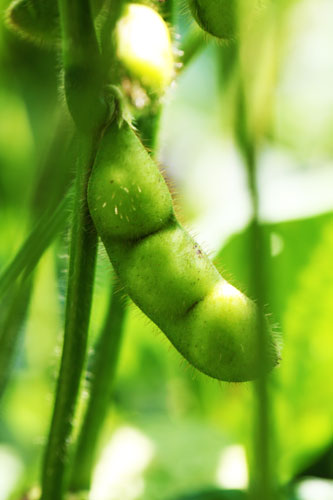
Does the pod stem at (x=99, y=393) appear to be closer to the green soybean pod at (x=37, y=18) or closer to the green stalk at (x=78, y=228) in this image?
the green stalk at (x=78, y=228)

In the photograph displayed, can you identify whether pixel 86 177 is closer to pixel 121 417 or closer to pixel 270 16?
pixel 270 16

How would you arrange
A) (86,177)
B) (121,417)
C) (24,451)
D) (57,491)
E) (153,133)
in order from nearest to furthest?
(86,177) < (57,491) < (153,133) < (24,451) < (121,417)

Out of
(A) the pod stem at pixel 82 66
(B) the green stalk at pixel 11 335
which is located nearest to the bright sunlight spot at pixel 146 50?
(A) the pod stem at pixel 82 66

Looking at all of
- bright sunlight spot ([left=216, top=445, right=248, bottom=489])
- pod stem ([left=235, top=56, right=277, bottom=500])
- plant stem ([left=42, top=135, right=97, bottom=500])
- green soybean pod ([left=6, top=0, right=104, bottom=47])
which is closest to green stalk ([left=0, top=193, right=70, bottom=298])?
plant stem ([left=42, top=135, right=97, bottom=500])

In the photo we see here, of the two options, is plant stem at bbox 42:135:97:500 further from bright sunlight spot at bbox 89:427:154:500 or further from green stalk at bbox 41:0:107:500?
bright sunlight spot at bbox 89:427:154:500

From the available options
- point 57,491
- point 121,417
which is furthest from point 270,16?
point 121,417

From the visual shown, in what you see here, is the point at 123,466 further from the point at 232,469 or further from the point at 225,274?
the point at 225,274
